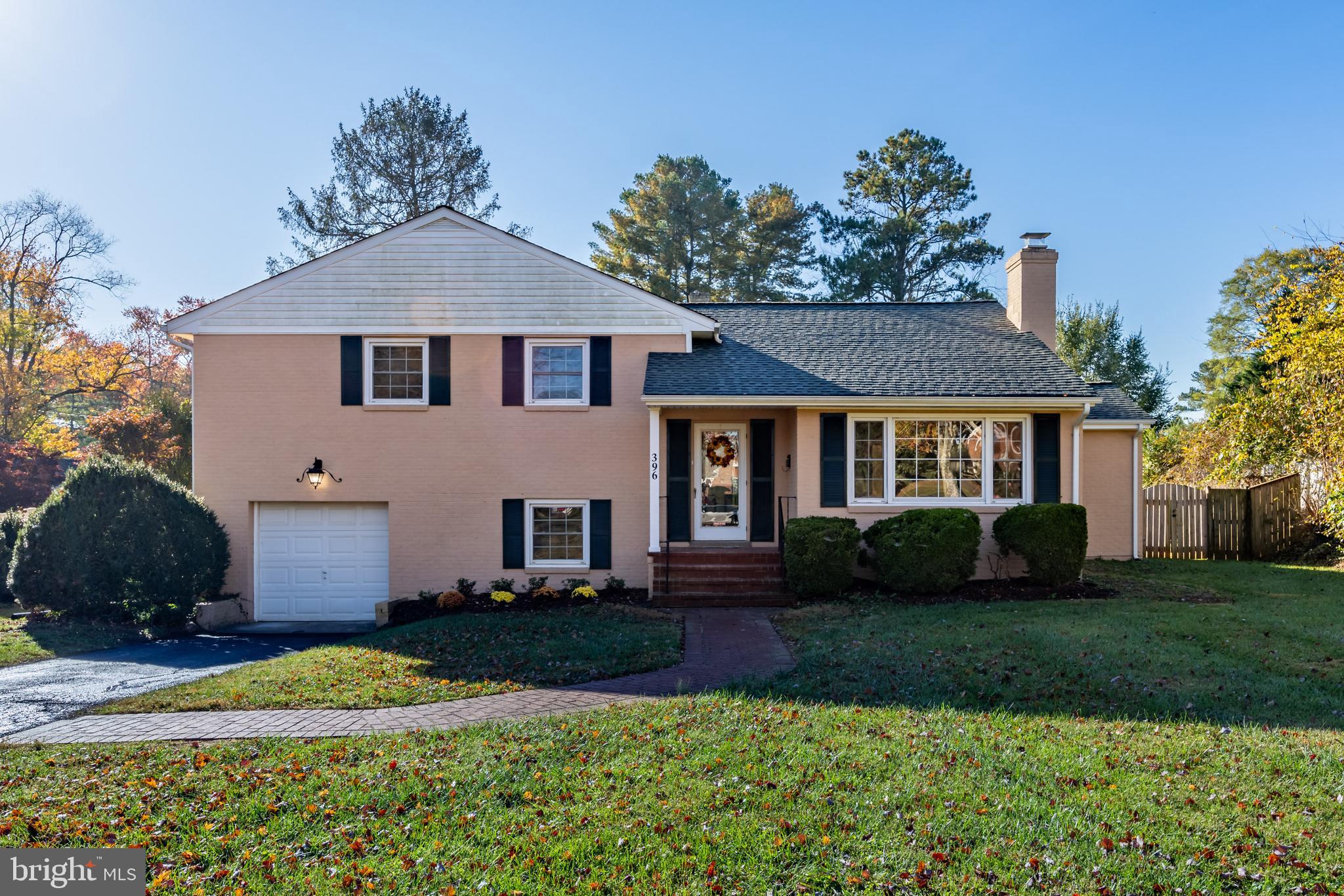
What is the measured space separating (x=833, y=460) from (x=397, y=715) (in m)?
7.92

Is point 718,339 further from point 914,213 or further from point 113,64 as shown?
point 914,213

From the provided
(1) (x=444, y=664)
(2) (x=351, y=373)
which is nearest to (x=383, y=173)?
(2) (x=351, y=373)

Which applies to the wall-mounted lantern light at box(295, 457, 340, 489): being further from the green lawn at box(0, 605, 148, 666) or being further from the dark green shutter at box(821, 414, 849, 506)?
the dark green shutter at box(821, 414, 849, 506)

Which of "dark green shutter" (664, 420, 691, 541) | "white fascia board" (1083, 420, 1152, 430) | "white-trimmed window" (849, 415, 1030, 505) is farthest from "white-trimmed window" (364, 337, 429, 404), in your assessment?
"white fascia board" (1083, 420, 1152, 430)

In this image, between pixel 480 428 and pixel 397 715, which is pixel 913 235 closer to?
pixel 480 428

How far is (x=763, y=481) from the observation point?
12.9 m

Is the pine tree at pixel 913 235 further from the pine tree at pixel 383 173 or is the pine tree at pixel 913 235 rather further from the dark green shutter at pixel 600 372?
the dark green shutter at pixel 600 372

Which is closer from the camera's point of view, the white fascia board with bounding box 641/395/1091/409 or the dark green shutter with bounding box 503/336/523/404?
the white fascia board with bounding box 641/395/1091/409

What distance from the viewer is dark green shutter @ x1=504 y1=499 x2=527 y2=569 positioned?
12.3 meters

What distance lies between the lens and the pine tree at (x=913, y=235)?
27.1 meters

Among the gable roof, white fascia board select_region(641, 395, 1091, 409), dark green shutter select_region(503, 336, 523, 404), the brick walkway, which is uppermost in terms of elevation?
the gable roof

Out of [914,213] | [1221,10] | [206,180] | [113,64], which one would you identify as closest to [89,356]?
[206,180]

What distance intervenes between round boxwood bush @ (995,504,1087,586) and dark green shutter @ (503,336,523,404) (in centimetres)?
817

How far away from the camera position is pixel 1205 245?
18.6 m
